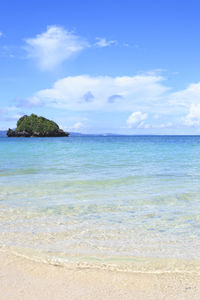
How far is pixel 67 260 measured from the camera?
390 centimetres

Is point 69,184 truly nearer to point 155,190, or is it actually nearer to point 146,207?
point 155,190

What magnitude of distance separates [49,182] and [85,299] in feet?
25.3

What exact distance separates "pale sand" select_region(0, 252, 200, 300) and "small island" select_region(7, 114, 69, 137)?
499 feet

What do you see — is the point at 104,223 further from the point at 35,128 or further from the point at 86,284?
the point at 35,128

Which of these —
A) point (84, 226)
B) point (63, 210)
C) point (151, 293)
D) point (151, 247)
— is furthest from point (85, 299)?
point (63, 210)

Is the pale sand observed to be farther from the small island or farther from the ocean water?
the small island

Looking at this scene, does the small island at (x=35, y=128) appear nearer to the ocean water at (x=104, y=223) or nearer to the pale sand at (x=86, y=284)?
the ocean water at (x=104, y=223)

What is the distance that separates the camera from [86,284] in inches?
128

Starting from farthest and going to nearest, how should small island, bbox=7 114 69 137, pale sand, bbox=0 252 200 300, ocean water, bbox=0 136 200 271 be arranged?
small island, bbox=7 114 69 137
ocean water, bbox=0 136 200 271
pale sand, bbox=0 252 200 300

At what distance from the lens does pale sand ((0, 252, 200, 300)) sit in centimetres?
301

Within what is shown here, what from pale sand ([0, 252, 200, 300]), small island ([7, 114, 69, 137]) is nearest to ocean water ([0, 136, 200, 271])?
pale sand ([0, 252, 200, 300])

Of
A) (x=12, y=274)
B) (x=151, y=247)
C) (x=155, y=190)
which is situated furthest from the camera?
(x=155, y=190)

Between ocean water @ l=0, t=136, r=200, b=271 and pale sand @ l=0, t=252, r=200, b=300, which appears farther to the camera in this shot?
ocean water @ l=0, t=136, r=200, b=271

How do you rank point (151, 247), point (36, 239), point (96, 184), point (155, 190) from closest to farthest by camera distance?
1. point (151, 247)
2. point (36, 239)
3. point (155, 190)
4. point (96, 184)
